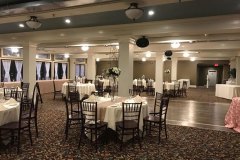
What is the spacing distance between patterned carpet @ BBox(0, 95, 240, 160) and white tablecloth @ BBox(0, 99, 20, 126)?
56 centimetres

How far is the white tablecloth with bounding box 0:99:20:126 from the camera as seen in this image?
4.27m

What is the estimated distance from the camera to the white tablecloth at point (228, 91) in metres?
12.1

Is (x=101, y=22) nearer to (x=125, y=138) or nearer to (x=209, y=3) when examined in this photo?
(x=209, y=3)

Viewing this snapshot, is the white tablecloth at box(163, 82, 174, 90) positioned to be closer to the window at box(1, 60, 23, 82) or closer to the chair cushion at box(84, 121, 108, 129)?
the chair cushion at box(84, 121, 108, 129)

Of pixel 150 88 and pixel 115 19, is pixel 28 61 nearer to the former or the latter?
pixel 115 19

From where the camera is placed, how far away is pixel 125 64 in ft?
24.8

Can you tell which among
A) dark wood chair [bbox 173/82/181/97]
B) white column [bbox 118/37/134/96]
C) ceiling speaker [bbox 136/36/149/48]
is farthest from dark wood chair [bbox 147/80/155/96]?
ceiling speaker [bbox 136/36/149/48]

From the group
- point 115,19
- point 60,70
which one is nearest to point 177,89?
point 115,19

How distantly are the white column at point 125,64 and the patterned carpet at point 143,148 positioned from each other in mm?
2503

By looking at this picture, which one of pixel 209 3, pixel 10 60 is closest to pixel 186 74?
pixel 10 60

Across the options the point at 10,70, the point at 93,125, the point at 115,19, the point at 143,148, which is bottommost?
the point at 143,148

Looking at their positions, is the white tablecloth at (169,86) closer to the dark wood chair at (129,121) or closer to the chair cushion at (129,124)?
the dark wood chair at (129,121)

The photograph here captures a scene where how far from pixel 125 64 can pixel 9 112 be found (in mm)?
4162

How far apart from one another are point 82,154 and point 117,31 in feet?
14.8
